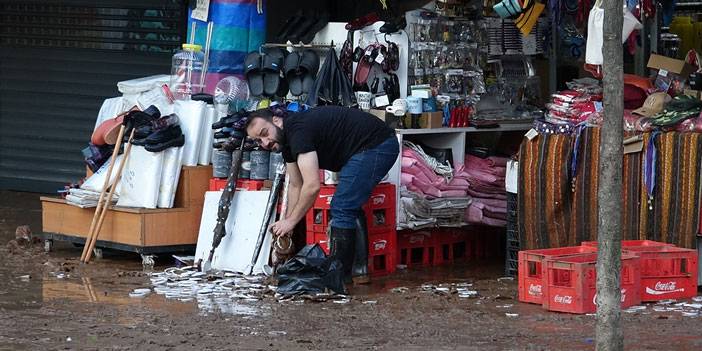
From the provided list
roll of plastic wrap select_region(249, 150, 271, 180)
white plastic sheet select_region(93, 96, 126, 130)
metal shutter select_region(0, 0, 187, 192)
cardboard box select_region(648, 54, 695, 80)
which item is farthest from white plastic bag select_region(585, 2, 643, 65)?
metal shutter select_region(0, 0, 187, 192)

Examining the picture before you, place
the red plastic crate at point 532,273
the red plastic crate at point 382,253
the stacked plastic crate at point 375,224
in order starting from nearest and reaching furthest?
the red plastic crate at point 532,273 < the stacked plastic crate at point 375,224 < the red plastic crate at point 382,253

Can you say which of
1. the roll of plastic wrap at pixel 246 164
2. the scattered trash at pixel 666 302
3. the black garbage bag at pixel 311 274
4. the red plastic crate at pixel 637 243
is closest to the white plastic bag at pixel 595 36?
the red plastic crate at pixel 637 243

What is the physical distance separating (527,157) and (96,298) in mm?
3522

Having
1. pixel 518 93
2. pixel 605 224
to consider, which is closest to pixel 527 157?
pixel 518 93

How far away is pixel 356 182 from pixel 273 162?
1.13 metres

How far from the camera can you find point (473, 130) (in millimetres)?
11898

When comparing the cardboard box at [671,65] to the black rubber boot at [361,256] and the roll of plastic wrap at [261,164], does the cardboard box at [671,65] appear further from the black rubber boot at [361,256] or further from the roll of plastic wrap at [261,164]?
the roll of plastic wrap at [261,164]

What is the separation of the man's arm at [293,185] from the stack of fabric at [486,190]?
1.85 metres

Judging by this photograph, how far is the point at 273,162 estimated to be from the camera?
11.3 m

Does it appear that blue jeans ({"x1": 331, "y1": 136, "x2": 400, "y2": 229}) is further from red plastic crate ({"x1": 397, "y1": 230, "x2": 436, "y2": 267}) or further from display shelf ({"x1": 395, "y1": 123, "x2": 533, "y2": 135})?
red plastic crate ({"x1": 397, "y1": 230, "x2": 436, "y2": 267})

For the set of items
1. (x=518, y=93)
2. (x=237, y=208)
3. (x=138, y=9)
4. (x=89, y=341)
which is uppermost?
(x=138, y=9)

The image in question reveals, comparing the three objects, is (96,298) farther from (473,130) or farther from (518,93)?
(518,93)

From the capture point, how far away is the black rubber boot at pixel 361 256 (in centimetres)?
1075

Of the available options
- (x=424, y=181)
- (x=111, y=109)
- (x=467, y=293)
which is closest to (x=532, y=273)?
(x=467, y=293)
